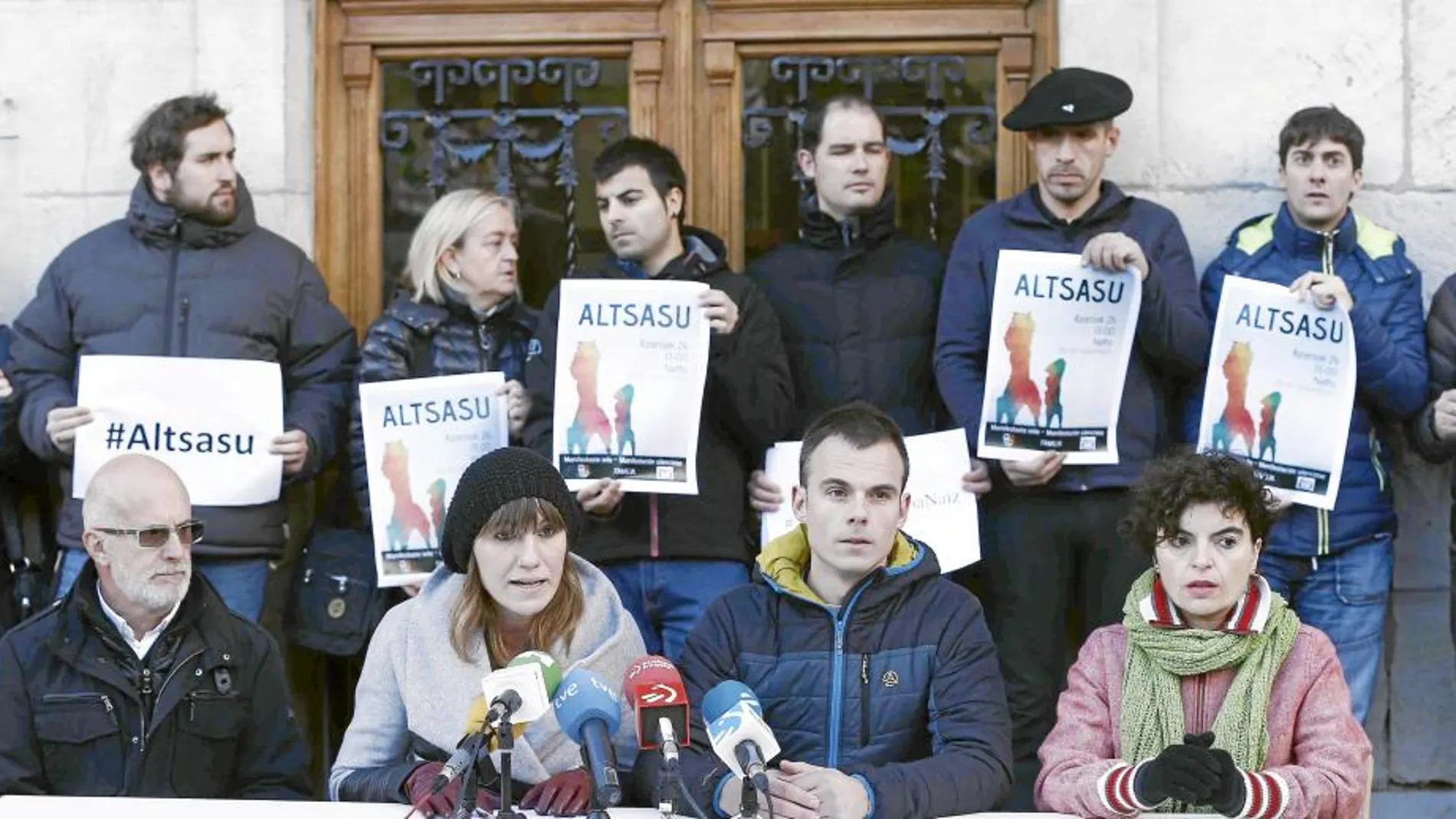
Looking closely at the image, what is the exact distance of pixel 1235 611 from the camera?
5148 millimetres

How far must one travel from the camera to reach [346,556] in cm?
691

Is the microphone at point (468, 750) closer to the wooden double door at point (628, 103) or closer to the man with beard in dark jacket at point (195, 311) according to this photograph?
the man with beard in dark jacket at point (195, 311)

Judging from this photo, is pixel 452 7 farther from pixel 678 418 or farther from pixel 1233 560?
pixel 1233 560

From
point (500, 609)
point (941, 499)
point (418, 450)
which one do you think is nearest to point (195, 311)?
point (418, 450)

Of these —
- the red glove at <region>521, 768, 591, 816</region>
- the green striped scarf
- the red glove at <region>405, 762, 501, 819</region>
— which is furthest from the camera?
the green striped scarf

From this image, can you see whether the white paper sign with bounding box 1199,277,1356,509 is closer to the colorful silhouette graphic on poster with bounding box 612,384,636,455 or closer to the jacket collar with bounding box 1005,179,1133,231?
the jacket collar with bounding box 1005,179,1133,231

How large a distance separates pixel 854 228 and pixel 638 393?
2.69ft

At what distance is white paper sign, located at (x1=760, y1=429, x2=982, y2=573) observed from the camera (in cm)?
654

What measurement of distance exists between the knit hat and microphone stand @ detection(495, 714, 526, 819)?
1.06 meters

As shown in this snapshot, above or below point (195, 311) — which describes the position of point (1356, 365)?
below

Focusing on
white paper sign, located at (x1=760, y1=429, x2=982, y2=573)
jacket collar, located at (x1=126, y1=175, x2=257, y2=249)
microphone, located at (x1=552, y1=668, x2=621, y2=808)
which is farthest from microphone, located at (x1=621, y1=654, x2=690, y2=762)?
jacket collar, located at (x1=126, y1=175, x2=257, y2=249)

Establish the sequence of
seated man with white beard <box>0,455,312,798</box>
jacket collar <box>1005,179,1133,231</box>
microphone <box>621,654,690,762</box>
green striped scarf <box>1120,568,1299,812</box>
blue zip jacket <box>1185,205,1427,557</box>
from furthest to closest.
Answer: jacket collar <box>1005,179,1133,231</box> < blue zip jacket <box>1185,205,1427,557</box> < seated man with white beard <box>0,455,312,798</box> < green striped scarf <box>1120,568,1299,812</box> < microphone <box>621,654,690,762</box>

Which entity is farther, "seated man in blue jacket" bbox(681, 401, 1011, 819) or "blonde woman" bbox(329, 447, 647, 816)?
"blonde woman" bbox(329, 447, 647, 816)

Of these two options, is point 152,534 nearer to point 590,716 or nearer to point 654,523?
point 654,523
